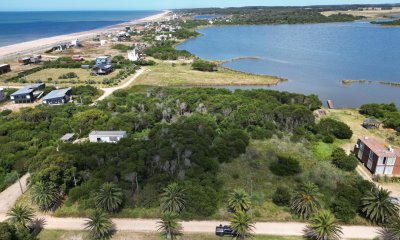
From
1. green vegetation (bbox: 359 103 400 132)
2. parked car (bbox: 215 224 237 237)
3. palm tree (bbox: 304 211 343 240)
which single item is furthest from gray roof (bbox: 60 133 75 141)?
green vegetation (bbox: 359 103 400 132)

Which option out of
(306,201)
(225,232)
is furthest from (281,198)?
(225,232)

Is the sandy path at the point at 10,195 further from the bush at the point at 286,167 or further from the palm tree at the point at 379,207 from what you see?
the palm tree at the point at 379,207

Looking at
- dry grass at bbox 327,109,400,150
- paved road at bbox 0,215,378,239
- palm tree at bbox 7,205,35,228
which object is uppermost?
palm tree at bbox 7,205,35,228

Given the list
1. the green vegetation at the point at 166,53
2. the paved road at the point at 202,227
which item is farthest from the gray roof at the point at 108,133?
the green vegetation at the point at 166,53

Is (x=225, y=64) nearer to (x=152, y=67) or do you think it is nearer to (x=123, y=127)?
(x=152, y=67)

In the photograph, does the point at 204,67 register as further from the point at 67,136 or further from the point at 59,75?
the point at 67,136

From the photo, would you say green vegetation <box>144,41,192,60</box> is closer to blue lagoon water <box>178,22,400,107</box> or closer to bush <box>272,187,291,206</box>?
blue lagoon water <box>178,22,400,107</box>
